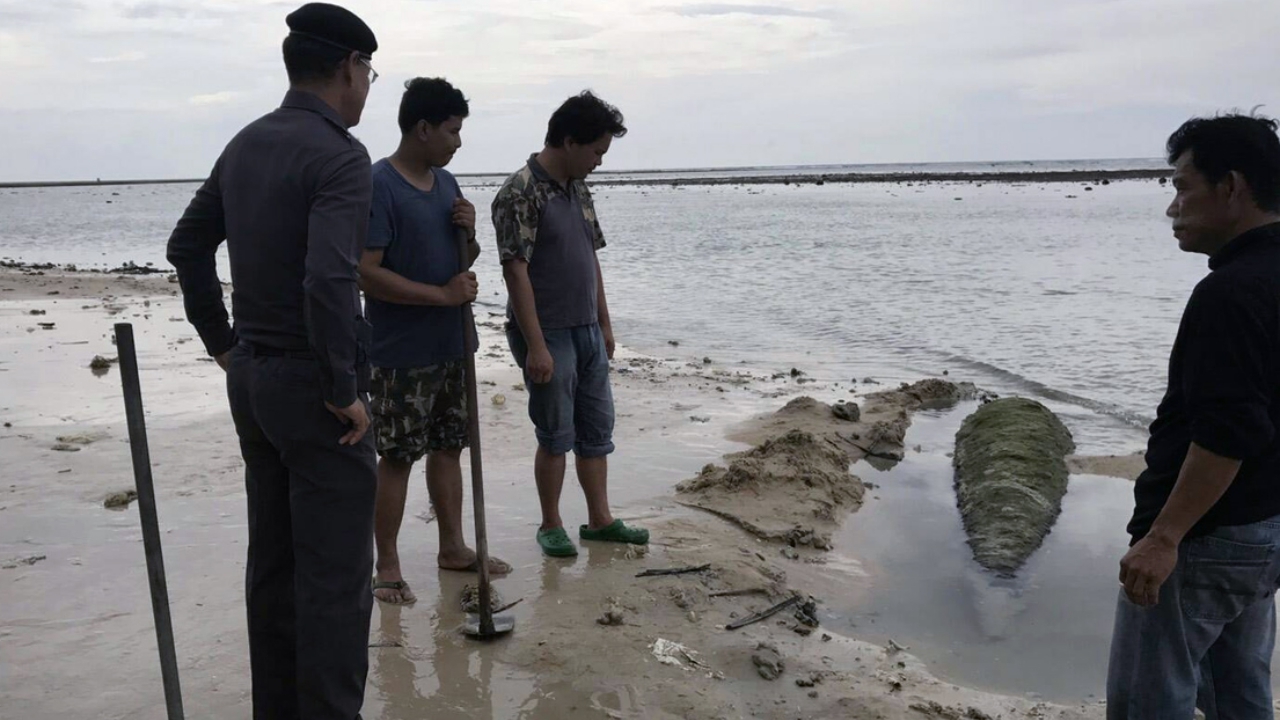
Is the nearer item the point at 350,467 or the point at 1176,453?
the point at 1176,453

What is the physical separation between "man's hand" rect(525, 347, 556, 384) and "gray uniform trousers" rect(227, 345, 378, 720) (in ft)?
A: 5.03

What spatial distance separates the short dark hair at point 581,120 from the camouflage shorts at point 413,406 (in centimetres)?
110

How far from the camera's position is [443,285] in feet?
13.0

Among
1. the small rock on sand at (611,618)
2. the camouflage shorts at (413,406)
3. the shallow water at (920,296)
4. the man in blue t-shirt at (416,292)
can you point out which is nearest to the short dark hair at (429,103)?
the man in blue t-shirt at (416,292)

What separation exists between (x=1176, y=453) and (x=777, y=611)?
7.21 feet

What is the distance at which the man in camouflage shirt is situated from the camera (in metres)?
4.33

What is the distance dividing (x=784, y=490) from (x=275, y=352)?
383cm

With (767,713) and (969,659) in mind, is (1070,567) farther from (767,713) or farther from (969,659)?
(767,713)

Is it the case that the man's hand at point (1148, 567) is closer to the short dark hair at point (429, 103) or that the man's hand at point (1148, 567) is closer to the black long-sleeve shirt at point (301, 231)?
the black long-sleeve shirt at point (301, 231)

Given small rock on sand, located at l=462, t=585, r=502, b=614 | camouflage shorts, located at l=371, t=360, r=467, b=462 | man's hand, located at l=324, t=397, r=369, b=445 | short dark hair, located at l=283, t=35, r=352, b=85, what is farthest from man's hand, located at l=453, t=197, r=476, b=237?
small rock on sand, located at l=462, t=585, r=502, b=614

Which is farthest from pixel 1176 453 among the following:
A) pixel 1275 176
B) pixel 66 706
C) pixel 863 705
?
pixel 66 706

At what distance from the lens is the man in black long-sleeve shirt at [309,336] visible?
2.62 metres

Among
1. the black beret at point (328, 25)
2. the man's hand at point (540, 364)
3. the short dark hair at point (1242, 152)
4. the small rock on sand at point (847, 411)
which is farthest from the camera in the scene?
the small rock on sand at point (847, 411)

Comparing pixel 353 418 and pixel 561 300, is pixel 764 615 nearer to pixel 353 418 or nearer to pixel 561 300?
pixel 561 300
